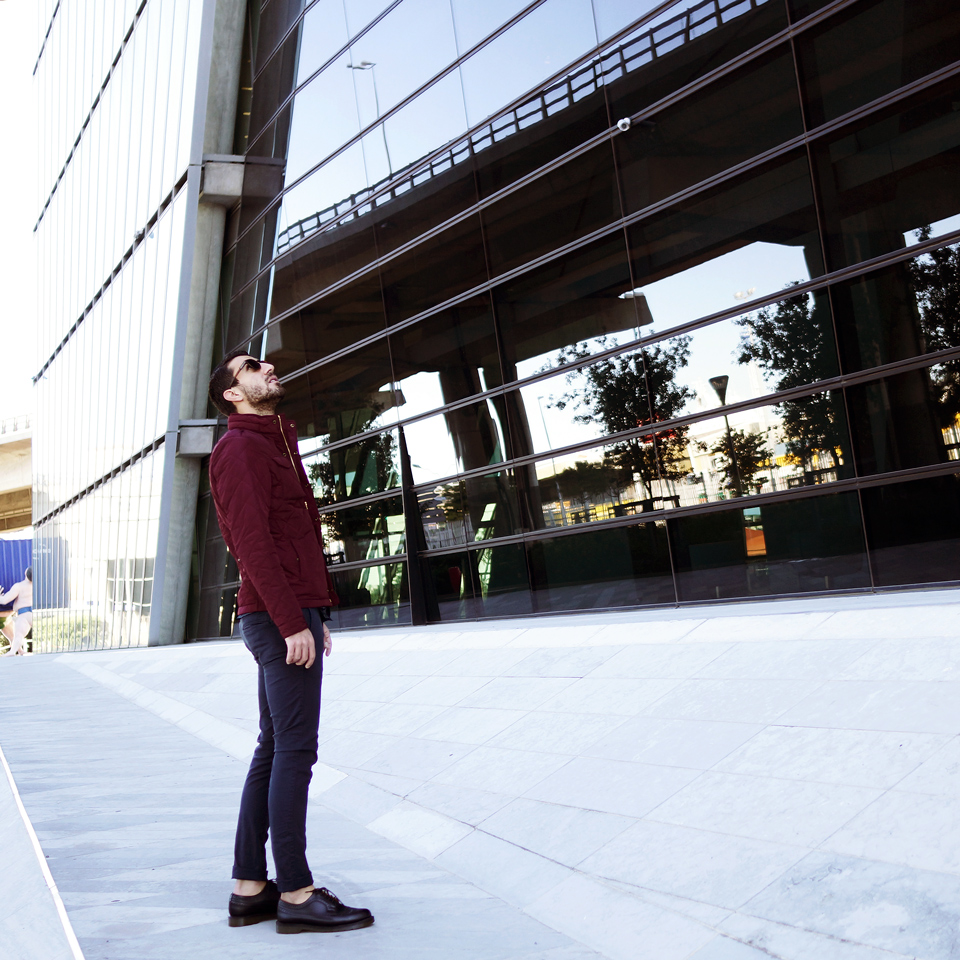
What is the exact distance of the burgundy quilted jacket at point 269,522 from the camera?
341 cm

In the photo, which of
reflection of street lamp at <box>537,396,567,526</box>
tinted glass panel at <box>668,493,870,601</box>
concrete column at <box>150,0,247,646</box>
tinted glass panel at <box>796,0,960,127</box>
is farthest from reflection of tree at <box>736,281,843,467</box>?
concrete column at <box>150,0,247,646</box>

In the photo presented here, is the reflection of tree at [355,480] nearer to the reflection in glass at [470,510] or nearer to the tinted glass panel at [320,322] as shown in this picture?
the reflection in glass at [470,510]

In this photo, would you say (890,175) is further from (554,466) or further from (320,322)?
(320,322)

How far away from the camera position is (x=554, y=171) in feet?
39.9

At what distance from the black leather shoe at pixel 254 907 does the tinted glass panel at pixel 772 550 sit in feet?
22.8

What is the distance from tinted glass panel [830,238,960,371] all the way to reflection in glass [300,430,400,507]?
309 inches

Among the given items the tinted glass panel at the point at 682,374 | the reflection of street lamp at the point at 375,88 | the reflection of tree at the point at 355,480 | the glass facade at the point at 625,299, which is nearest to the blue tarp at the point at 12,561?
the reflection of tree at the point at 355,480

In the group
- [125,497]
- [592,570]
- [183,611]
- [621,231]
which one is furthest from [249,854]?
[125,497]

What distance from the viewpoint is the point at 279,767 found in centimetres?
338

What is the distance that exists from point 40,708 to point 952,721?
1031 centimetres

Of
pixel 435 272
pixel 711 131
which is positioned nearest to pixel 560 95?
pixel 711 131

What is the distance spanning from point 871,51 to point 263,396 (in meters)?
7.90

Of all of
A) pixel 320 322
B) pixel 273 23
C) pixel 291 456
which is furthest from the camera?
pixel 273 23

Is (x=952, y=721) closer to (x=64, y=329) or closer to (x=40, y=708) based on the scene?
(x=40, y=708)
